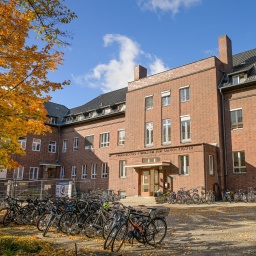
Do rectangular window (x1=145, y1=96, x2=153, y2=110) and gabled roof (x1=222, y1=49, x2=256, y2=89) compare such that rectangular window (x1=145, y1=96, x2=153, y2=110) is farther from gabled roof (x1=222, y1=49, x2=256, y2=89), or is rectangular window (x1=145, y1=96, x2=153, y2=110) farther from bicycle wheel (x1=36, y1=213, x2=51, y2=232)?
bicycle wheel (x1=36, y1=213, x2=51, y2=232)

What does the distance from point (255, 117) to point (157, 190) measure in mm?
9329

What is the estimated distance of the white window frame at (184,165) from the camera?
21.0 meters

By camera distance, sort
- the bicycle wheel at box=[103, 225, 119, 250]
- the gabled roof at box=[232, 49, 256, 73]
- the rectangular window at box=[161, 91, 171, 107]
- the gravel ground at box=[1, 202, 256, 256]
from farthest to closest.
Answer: the rectangular window at box=[161, 91, 171, 107], the gabled roof at box=[232, 49, 256, 73], the bicycle wheel at box=[103, 225, 119, 250], the gravel ground at box=[1, 202, 256, 256]

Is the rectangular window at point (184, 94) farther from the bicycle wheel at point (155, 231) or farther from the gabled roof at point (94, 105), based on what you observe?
the bicycle wheel at point (155, 231)

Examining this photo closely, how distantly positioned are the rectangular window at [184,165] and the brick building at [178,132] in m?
0.07

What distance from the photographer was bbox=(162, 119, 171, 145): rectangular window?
2465 cm

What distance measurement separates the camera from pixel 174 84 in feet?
82.5

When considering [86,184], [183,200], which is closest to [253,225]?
[183,200]

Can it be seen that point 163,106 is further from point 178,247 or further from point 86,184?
point 178,247

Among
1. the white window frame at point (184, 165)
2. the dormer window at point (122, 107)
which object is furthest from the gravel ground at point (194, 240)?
the dormer window at point (122, 107)

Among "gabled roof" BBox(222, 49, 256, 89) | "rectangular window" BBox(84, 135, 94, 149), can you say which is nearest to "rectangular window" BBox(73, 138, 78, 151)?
"rectangular window" BBox(84, 135, 94, 149)

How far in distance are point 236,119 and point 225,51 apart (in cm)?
660

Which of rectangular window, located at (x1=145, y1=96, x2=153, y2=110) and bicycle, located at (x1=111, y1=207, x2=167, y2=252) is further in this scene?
rectangular window, located at (x1=145, y1=96, x2=153, y2=110)

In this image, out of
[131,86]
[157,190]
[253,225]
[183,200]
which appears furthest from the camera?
[131,86]
